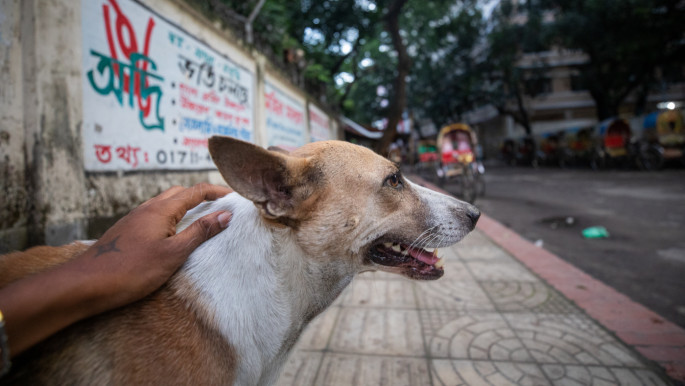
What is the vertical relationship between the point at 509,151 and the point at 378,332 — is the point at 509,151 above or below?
above

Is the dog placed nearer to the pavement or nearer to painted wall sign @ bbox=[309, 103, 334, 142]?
the pavement

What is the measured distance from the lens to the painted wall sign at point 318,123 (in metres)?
9.82

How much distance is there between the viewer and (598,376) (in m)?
2.04

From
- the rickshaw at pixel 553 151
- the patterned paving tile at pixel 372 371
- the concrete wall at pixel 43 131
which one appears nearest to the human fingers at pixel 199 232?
the patterned paving tile at pixel 372 371

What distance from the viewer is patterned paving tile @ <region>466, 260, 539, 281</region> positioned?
3.65m

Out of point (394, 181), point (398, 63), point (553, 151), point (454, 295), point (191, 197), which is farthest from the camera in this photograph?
point (553, 151)

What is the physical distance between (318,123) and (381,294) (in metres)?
8.16

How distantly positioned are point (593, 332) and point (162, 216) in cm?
290

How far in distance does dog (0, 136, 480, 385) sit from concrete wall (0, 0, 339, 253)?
4.00ft

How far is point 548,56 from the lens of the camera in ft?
94.5

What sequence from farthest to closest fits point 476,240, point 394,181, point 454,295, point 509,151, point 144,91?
point 509,151 → point 476,240 → point 454,295 → point 144,91 → point 394,181

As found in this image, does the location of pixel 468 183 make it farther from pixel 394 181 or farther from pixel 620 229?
pixel 394 181

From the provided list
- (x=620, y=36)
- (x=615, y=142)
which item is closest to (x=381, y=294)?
(x=615, y=142)

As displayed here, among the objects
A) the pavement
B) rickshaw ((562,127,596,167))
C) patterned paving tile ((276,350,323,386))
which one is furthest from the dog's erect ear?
rickshaw ((562,127,596,167))
